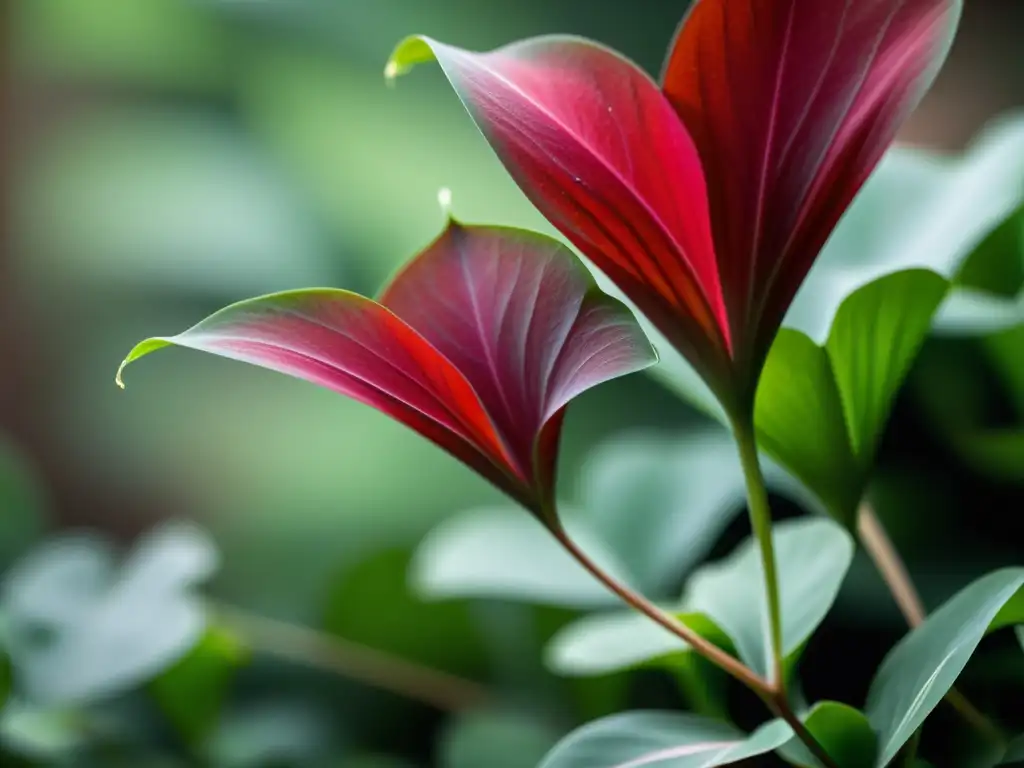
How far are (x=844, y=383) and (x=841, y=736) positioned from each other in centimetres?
15

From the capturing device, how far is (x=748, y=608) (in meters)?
0.49

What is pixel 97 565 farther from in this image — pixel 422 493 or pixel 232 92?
pixel 232 92

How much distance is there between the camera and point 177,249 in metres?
1.09

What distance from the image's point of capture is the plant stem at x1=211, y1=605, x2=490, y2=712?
31.0 inches

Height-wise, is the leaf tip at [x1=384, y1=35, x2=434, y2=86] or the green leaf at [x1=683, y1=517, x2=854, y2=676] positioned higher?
the leaf tip at [x1=384, y1=35, x2=434, y2=86]

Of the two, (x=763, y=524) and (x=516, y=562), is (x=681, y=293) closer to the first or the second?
(x=763, y=524)

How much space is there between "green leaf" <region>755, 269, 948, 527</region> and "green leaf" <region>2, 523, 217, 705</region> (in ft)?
1.36

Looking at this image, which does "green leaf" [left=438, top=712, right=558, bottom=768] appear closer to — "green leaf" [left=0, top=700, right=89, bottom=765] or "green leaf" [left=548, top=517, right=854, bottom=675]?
"green leaf" [left=548, top=517, right=854, bottom=675]

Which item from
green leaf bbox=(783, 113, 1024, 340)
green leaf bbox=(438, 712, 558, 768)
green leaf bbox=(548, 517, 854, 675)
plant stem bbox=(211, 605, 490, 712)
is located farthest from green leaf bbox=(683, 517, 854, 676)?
plant stem bbox=(211, 605, 490, 712)

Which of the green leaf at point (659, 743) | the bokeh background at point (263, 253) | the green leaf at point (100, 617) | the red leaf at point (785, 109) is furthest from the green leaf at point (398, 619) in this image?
the red leaf at point (785, 109)

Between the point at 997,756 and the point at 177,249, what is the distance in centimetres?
93

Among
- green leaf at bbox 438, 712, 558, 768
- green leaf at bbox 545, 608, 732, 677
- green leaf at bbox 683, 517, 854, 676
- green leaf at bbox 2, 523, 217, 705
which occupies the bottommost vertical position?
green leaf at bbox 438, 712, 558, 768

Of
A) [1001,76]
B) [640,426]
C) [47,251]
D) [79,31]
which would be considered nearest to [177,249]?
[47,251]

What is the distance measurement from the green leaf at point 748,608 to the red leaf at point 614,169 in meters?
0.12
